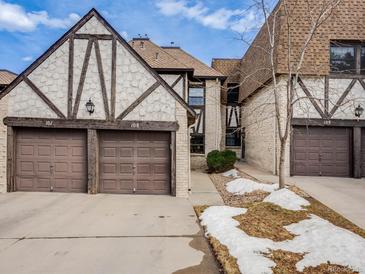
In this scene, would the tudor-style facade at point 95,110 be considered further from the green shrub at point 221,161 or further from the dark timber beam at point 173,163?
the green shrub at point 221,161

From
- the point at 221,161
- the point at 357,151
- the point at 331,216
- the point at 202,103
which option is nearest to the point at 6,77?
the point at 202,103

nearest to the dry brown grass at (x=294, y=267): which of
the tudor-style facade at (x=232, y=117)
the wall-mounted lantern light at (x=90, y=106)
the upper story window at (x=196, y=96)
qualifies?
the wall-mounted lantern light at (x=90, y=106)

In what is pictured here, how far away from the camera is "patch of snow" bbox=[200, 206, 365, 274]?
15.7ft

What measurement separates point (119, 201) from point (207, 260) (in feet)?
17.3

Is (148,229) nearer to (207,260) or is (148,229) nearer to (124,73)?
(207,260)

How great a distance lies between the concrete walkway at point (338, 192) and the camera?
26.9 ft

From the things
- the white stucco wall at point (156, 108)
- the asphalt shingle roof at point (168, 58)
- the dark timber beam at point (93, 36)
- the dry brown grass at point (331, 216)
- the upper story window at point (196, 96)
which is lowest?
the dry brown grass at point (331, 216)

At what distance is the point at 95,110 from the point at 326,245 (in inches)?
344

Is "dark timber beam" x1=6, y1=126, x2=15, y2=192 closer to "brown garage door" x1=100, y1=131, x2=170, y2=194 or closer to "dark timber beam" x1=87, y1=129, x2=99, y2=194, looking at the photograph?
"dark timber beam" x1=87, y1=129, x2=99, y2=194

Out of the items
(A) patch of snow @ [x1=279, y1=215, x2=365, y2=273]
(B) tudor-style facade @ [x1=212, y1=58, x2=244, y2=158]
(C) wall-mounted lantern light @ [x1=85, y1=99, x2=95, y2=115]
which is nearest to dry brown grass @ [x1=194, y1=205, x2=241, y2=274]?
(A) patch of snow @ [x1=279, y1=215, x2=365, y2=273]

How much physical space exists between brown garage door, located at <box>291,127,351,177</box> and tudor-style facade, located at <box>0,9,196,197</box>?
22.2 feet

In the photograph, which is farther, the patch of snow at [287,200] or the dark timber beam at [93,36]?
the dark timber beam at [93,36]

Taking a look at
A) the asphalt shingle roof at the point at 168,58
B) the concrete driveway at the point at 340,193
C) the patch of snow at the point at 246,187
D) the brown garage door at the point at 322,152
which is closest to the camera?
the concrete driveway at the point at 340,193

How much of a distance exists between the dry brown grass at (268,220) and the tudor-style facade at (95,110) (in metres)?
3.31
